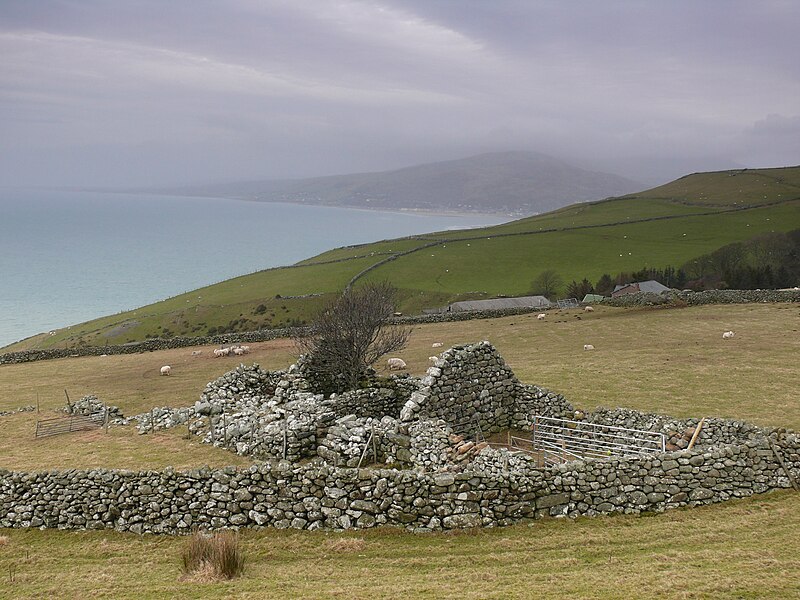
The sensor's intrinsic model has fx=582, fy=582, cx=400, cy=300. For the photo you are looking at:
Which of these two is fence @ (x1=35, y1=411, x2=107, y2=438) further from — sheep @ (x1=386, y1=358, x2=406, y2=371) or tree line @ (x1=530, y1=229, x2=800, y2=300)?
tree line @ (x1=530, y1=229, x2=800, y2=300)

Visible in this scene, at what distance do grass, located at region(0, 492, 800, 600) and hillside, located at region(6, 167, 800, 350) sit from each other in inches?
2787

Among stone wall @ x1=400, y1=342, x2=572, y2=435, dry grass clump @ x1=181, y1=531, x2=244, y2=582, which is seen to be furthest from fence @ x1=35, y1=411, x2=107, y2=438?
dry grass clump @ x1=181, y1=531, x2=244, y2=582

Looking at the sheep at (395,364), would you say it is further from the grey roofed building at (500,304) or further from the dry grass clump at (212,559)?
the grey roofed building at (500,304)

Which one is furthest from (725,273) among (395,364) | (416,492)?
(416,492)

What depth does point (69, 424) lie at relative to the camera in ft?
83.6

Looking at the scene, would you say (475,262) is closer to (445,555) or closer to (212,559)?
(445,555)

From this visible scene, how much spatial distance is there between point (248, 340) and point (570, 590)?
5211cm

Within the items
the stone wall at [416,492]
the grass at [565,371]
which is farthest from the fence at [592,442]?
the grass at [565,371]

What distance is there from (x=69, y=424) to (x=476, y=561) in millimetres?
21119

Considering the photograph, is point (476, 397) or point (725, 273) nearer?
point (476, 397)

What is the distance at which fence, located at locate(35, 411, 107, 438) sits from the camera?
2488 centimetres

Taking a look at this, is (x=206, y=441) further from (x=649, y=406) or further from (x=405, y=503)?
(x=649, y=406)

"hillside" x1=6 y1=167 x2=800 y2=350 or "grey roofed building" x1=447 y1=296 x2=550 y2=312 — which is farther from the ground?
"hillside" x1=6 y1=167 x2=800 y2=350

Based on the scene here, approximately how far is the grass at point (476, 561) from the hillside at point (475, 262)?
70.8 meters
